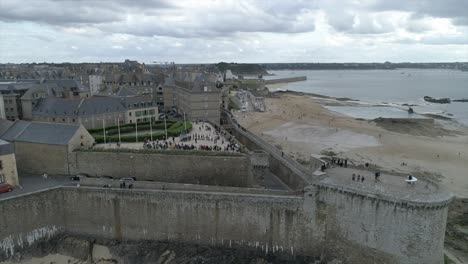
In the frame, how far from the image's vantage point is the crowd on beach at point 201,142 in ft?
93.6

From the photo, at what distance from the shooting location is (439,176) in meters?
36.6

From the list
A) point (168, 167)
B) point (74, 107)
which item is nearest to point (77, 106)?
point (74, 107)

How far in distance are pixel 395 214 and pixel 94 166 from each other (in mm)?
19693

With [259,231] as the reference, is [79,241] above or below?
below

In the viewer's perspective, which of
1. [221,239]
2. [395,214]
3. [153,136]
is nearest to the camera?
[395,214]

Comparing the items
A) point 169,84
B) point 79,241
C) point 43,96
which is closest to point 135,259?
point 79,241

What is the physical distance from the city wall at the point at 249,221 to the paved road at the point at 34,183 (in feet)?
3.80

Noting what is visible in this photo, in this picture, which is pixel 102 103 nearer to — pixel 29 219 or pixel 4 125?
pixel 4 125

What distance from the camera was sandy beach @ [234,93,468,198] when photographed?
39.2 metres

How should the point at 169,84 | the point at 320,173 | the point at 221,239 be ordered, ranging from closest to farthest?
the point at 320,173, the point at 221,239, the point at 169,84

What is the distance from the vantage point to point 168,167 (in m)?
25.8

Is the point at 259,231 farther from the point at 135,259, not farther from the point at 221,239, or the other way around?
the point at 135,259

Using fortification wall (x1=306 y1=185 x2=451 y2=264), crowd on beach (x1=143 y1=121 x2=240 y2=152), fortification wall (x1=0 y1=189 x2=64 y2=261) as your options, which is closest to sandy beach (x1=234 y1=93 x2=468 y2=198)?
crowd on beach (x1=143 y1=121 x2=240 y2=152)

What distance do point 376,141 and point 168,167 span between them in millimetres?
34214
